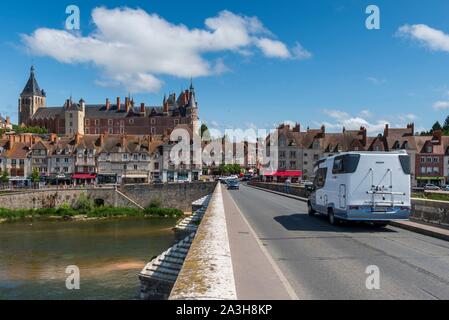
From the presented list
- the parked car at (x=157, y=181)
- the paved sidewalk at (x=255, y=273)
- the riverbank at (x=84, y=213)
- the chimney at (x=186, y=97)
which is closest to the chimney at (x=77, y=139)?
the parked car at (x=157, y=181)

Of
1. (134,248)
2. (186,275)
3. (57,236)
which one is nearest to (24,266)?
(134,248)

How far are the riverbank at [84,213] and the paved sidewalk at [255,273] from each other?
54.5m

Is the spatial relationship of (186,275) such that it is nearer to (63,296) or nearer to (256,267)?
(256,267)

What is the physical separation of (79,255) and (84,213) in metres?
29.8

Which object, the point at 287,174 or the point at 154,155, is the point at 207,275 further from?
the point at 154,155

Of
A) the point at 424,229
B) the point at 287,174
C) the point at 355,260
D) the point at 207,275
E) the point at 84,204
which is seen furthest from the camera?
the point at 287,174

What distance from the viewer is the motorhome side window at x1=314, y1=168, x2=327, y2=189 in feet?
62.2

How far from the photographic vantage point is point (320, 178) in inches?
773

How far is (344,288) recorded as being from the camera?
795cm

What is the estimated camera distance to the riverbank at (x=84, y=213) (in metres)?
62.4

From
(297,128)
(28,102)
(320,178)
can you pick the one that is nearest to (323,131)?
(297,128)

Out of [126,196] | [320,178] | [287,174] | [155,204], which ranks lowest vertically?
[155,204]

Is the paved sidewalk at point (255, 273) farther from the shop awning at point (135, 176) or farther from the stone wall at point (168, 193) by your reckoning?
the shop awning at point (135, 176)
